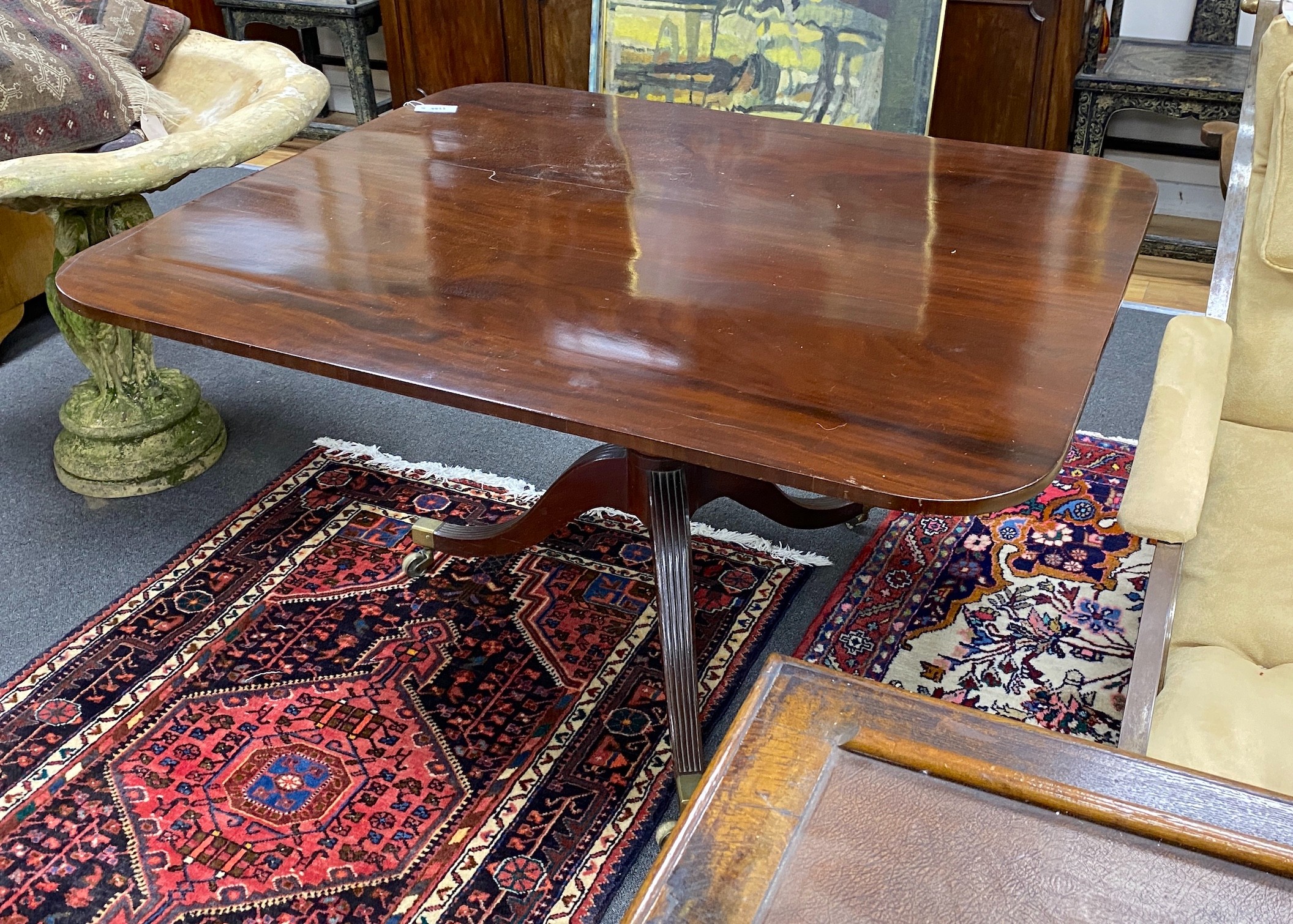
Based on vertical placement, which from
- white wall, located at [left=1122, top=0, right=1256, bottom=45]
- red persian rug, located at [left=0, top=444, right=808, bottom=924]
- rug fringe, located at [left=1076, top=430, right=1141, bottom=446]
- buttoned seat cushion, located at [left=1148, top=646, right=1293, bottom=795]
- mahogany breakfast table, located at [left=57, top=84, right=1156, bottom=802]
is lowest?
red persian rug, located at [left=0, top=444, right=808, bottom=924]

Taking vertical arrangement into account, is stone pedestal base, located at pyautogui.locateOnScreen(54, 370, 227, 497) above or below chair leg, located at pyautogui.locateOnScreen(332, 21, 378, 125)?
below

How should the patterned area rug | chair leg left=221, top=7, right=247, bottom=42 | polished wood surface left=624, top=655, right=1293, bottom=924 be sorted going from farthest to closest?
chair leg left=221, top=7, right=247, bottom=42 → the patterned area rug → polished wood surface left=624, top=655, right=1293, bottom=924

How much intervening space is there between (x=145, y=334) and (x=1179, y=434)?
1804 mm

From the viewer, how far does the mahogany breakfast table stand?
1.08 meters

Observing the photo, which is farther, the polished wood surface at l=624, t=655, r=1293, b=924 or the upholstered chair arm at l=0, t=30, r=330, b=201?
the upholstered chair arm at l=0, t=30, r=330, b=201

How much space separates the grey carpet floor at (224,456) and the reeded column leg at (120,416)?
0.04 m

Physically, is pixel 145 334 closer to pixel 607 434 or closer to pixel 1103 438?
pixel 607 434

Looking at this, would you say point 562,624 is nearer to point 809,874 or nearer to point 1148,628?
point 1148,628

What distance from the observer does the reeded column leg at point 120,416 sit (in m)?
2.13

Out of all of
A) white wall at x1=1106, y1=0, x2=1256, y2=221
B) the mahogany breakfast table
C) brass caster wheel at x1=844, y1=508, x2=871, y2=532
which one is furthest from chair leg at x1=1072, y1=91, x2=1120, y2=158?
brass caster wheel at x1=844, y1=508, x2=871, y2=532

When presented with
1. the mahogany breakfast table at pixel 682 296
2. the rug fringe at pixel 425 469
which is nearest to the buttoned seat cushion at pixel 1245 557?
the mahogany breakfast table at pixel 682 296

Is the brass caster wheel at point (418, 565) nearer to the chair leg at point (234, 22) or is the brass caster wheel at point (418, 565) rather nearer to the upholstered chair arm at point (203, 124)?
the upholstered chair arm at point (203, 124)

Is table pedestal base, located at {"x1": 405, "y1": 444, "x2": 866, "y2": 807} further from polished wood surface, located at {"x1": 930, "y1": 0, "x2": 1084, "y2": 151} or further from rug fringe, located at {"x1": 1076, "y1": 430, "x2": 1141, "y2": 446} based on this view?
polished wood surface, located at {"x1": 930, "y1": 0, "x2": 1084, "y2": 151}

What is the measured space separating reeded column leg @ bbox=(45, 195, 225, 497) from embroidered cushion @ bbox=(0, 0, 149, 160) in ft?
0.62
